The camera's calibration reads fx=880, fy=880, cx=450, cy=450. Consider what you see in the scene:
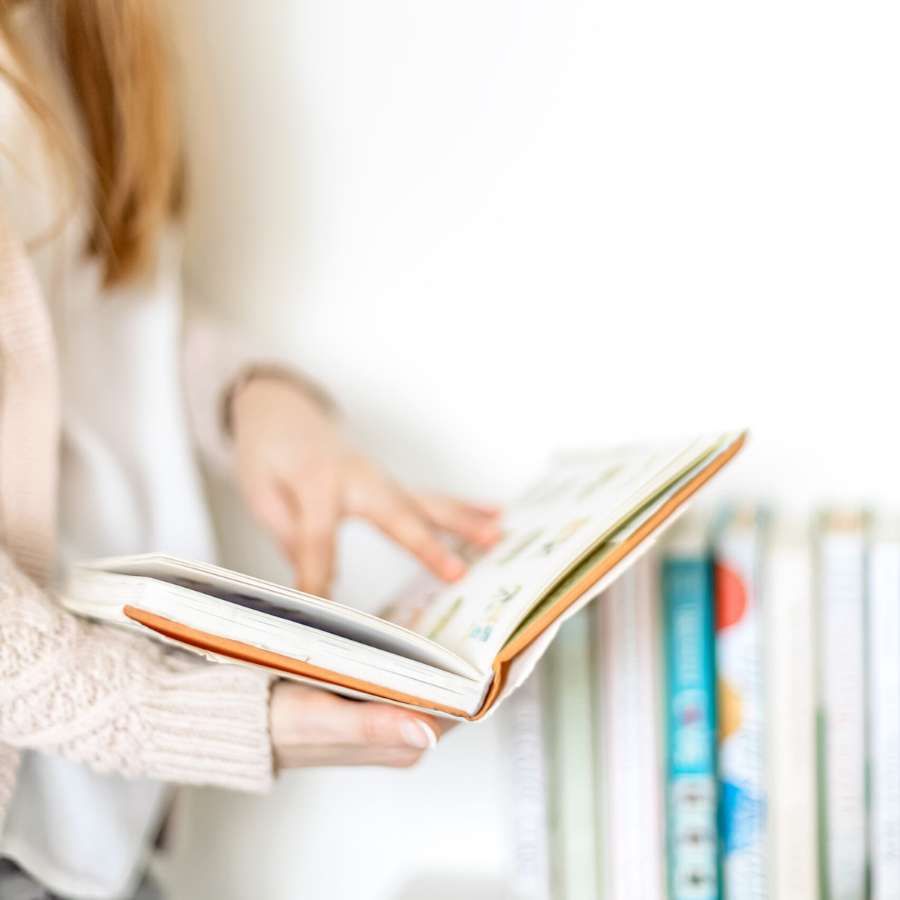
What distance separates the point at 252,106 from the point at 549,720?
62 cm

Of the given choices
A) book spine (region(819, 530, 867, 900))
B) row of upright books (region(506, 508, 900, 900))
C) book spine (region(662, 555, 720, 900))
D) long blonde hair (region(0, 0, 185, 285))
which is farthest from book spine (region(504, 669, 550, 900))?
long blonde hair (region(0, 0, 185, 285))

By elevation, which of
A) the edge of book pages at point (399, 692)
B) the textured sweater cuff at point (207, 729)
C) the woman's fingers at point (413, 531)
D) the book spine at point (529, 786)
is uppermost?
the woman's fingers at point (413, 531)

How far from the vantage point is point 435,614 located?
1.76 feet

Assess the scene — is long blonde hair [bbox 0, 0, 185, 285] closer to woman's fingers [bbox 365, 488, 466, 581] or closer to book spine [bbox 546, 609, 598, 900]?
woman's fingers [bbox 365, 488, 466, 581]

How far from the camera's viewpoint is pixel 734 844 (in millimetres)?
683

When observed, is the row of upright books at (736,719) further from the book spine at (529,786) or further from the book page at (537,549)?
the book page at (537,549)

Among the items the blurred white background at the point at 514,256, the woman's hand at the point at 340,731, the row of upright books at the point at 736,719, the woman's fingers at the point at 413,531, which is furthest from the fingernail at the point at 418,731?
the blurred white background at the point at 514,256

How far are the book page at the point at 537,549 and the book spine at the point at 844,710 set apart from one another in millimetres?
179

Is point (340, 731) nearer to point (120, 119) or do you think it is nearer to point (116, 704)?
point (116, 704)

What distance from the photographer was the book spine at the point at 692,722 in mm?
675

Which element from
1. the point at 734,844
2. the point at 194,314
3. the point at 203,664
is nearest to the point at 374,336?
the point at 194,314

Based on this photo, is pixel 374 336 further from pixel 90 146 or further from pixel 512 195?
pixel 90 146

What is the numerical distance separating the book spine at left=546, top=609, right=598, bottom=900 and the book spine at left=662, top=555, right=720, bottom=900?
7 cm

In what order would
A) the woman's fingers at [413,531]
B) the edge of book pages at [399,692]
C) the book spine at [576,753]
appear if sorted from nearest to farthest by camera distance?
the edge of book pages at [399,692] < the woman's fingers at [413,531] < the book spine at [576,753]
